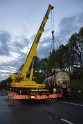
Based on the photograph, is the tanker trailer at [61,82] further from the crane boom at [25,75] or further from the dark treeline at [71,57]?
the dark treeline at [71,57]

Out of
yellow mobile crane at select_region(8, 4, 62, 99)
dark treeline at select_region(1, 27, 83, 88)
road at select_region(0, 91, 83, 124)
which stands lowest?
road at select_region(0, 91, 83, 124)

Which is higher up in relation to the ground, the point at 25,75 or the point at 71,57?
the point at 71,57

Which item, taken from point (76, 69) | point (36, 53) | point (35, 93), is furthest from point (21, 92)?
point (76, 69)

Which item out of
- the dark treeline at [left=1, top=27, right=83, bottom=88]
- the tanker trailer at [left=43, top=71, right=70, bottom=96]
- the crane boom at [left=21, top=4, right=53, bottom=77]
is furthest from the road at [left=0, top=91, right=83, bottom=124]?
the dark treeline at [left=1, top=27, right=83, bottom=88]

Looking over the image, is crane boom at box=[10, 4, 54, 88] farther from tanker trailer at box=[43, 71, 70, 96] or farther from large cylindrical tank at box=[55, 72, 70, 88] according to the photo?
large cylindrical tank at box=[55, 72, 70, 88]

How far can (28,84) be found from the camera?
28.6 m

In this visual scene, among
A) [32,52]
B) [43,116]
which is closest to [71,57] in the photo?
[32,52]

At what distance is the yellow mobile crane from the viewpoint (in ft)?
90.2

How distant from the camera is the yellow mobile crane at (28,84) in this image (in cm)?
2750

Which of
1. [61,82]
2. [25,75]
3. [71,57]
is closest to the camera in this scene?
[25,75]

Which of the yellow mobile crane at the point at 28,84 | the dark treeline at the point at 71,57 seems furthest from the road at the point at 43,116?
the dark treeline at the point at 71,57

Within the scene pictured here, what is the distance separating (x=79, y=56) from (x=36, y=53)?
191 feet

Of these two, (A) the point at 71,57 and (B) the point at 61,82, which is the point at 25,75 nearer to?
(B) the point at 61,82

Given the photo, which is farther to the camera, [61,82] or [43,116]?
[61,82]
